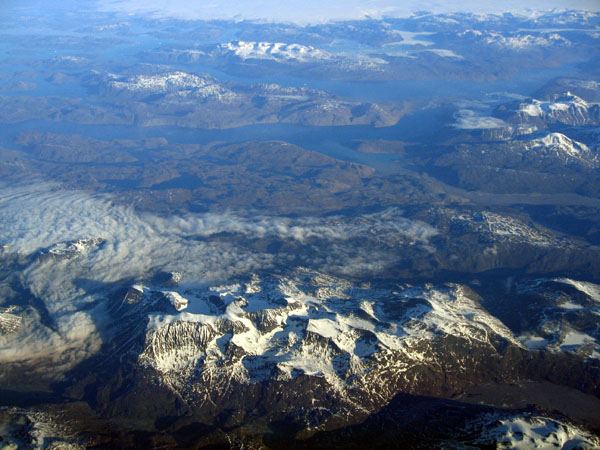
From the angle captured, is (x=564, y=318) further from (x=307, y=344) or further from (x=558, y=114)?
(x=558, y=114)

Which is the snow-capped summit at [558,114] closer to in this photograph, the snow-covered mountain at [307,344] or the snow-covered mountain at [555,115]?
the snow-covered mountain at [555,115]


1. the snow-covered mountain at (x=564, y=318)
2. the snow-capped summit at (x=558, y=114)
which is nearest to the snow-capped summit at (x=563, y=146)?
the snow-capped summit at (x=558, y=114)

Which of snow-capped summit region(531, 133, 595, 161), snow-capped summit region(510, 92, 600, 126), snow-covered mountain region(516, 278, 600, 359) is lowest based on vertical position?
snow-covered mountain region(516, 278, 600, 359)

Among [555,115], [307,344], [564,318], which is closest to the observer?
[307,344]

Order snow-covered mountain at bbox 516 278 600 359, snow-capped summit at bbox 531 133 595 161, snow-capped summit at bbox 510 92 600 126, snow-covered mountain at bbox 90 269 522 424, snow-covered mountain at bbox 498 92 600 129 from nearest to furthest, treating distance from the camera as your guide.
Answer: snow-covered mountain at bbox 90 269 522 424
snow-covered mountain at bbox 516 278 600 359
snow-capped summit at bbox 531 133 595 161
snow-covered mountain at bbox 498 92 600 129
snow-capped summit at bbox 510 92 600 126

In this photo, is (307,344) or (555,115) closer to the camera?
(307,344)

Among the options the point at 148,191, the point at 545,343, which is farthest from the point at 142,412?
the point at 148,191

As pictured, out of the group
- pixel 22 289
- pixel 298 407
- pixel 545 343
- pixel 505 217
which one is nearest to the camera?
pixel 298 407

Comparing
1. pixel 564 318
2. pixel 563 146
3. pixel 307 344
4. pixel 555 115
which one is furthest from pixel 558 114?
pixel 307 344

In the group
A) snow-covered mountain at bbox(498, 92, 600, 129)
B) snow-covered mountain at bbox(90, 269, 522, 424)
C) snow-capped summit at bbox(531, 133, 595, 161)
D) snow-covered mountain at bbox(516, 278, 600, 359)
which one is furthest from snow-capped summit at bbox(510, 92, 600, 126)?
snow-covered mountain at bbox(90, 269, 522, 424)

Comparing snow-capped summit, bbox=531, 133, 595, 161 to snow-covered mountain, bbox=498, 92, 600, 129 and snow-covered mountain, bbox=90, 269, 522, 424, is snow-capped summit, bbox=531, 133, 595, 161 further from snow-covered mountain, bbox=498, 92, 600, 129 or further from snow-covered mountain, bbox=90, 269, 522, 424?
snow-covered mountain, bbox=90, 269, 522, 424

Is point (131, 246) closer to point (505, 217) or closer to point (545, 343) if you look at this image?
point (545, 343)
